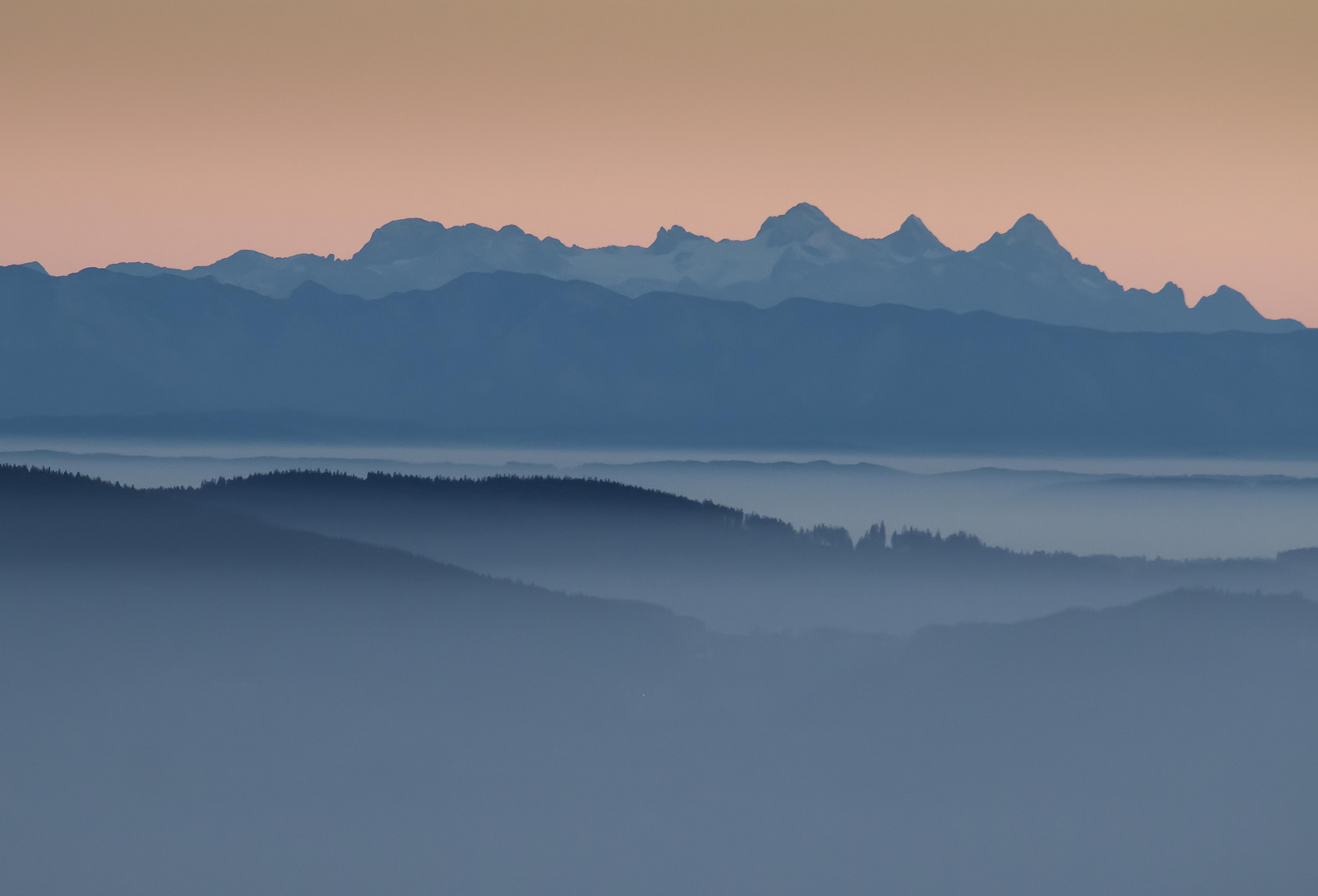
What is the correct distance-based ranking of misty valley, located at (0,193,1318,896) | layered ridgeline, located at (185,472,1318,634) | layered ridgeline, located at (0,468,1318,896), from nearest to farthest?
layered ridgeline, located at (0,468,1318,896) → misty valley, located at (0,193,1318,896) → layered ridgeline, located at (185,472,1318,634)

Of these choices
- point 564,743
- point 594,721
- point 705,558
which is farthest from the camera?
point 705,558

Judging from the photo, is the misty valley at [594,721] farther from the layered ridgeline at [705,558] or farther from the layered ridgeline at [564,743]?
the layered ridgeline at [705,558]

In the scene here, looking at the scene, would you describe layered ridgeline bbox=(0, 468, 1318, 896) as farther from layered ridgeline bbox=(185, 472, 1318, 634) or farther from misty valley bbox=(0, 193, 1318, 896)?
layered ridgeline bbox=(185, 472, 1318, 634)

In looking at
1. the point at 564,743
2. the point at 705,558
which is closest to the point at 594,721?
the point at 564,743

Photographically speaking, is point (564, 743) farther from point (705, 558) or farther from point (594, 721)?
point (705, 558)

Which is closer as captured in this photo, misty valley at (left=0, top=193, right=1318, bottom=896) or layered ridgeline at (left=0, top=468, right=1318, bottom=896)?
layered ridgeline at (left=0, top=468, right=1318, bottom=896)

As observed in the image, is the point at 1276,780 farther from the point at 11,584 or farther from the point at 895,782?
the point at 11,584

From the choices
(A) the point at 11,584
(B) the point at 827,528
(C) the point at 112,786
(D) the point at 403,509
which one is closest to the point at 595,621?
(A) the point at 11,584

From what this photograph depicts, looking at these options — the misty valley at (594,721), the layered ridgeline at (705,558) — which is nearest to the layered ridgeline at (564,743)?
the misty valley at (594,721)

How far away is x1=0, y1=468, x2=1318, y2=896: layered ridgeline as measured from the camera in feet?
112

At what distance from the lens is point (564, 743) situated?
138ft

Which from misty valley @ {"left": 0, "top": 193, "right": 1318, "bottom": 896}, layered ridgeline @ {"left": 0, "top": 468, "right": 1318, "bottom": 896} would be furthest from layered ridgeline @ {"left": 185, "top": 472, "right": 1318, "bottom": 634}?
layered ridgeline @ {"left": 0, "top": 468, "right": 1318, "bottom": 896}

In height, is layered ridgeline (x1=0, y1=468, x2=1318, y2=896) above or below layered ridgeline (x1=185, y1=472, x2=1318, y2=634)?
below

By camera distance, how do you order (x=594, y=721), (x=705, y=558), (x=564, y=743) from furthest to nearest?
1. (x=705, y=558)
2. (x=594, y=721)
3. (x=564, y=743)
